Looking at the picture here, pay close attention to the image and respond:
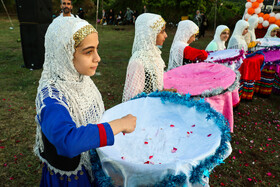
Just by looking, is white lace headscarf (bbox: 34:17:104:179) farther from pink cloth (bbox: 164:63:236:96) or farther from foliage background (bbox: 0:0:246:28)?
foliage background (bbox: 0:0:246:28)

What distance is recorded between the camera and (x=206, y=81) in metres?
2.76

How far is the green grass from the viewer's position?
9.12 ft

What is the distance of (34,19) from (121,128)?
21.9ft

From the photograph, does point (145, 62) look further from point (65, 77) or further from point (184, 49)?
point (184, 49)

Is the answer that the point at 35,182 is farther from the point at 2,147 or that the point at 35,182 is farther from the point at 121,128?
the point at 121,128

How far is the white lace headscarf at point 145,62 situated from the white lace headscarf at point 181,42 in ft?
4.16

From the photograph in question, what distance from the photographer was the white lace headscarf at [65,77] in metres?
1.18

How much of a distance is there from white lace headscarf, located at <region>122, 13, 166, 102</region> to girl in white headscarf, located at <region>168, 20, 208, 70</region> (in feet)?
3.96

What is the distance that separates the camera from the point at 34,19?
6.44 metres

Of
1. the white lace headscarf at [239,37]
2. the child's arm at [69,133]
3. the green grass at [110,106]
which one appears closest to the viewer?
the child's arm at [69,133]

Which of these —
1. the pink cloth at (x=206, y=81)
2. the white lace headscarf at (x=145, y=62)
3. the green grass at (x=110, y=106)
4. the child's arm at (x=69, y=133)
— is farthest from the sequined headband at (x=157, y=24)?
the green grass at (x=110, y=106)

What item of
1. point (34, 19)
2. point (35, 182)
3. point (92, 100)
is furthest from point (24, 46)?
point (92, 100)

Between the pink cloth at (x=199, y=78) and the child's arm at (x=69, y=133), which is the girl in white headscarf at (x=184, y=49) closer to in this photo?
the pink cloth at (x=199, y=78)

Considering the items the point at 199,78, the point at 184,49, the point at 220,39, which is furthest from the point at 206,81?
the point at 220,39
